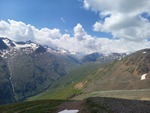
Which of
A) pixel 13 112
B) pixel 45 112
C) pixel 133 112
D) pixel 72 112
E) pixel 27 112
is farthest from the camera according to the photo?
pixel 13 112

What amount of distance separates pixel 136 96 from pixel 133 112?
78.7 metres

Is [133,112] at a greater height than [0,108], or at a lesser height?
lesser

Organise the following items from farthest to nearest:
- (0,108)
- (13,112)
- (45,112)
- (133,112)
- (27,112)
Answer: (0,108)
(13,112)
(27,112)
(45,112)
(133,112)

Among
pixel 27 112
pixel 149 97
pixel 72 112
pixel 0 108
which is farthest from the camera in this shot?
pixel 149 97

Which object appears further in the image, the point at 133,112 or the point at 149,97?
the point at 149,97

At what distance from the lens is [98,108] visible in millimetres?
53906

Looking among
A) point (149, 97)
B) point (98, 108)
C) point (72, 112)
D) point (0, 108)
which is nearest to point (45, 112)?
point (72, 112)

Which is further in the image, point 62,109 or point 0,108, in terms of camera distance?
point 0,108

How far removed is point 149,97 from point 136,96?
10.0 meters

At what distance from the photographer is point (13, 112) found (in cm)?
7212

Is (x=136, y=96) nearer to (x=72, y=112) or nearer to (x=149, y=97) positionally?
(x=149, y=97)

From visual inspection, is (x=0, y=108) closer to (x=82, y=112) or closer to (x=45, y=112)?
(x=45, y=112)

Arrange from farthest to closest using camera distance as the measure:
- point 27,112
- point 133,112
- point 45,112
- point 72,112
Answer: point 27,112 → point 45,112 → point 72,112 → point 133,112

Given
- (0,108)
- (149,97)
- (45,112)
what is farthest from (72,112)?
(149,97)
